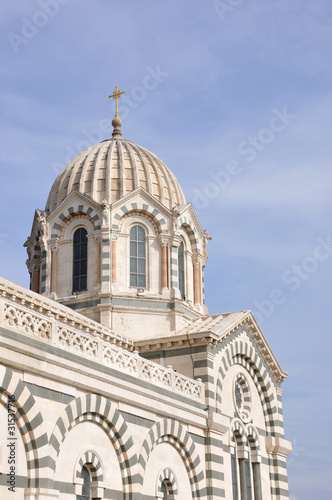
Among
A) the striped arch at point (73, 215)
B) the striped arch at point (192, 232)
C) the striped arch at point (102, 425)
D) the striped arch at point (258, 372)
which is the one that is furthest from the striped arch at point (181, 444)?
the striped arch at point (192, 232)

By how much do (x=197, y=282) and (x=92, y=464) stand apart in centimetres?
1558

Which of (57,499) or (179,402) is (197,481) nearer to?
(179,402)

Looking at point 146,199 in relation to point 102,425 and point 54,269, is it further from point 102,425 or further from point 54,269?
point 102,425

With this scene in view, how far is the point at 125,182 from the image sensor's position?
115 ft

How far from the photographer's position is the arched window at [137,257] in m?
33.7

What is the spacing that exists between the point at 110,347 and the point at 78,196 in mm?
13208

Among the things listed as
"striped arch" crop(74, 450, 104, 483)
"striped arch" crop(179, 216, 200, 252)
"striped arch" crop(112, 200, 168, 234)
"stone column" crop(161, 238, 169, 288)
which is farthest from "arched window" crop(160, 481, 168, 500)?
"striped arch" crop(179, 216, 200, 252)

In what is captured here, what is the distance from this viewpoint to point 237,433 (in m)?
30.3

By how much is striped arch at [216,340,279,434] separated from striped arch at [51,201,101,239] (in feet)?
26.8

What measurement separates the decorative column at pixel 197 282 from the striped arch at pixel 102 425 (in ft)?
44.4

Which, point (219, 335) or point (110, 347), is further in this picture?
point (219, 335)

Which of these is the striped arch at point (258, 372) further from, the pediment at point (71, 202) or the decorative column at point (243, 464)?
the pediment at point (71, 202)

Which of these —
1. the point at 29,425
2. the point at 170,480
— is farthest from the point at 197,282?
the point at 29,425

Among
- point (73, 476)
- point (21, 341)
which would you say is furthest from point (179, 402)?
point (21, 341)
